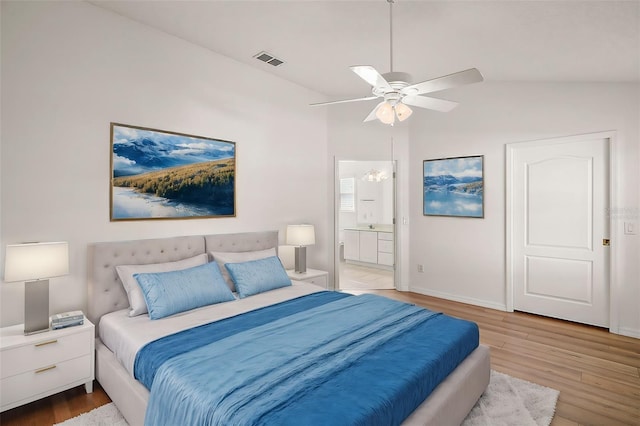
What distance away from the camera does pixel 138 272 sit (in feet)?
9.03

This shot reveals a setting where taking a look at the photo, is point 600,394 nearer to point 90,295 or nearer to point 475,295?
point 475,295

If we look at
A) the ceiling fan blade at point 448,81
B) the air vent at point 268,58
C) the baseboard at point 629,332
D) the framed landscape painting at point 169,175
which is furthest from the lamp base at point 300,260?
the baseboard at point 629,332

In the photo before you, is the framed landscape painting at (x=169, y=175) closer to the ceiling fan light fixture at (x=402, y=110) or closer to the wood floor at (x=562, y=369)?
the wood floor at (x=562, y=369)

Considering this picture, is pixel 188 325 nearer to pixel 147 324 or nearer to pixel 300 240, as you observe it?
pixel 147 324

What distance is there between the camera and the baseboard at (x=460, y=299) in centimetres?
438

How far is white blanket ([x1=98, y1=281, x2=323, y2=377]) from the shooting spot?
2.15 metres

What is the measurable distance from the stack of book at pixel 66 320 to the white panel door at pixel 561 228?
4592mm

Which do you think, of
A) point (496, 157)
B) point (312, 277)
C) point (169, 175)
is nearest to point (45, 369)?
point (169, 175)

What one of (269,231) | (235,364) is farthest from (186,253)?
(235,364)

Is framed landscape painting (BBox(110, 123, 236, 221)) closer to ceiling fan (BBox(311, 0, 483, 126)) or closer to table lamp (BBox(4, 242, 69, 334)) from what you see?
table lamp (BBox(4, 242, 69, 334))

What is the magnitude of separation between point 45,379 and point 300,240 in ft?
8.49

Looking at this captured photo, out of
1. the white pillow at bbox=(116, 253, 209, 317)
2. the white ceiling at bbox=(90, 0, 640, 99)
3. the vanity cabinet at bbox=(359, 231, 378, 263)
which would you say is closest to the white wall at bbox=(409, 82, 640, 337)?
the white ceiling at bbox=(90, 0, 640, 99)

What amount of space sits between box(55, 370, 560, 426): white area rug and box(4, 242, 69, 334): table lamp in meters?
0.71

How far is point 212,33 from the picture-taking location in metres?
3.20
